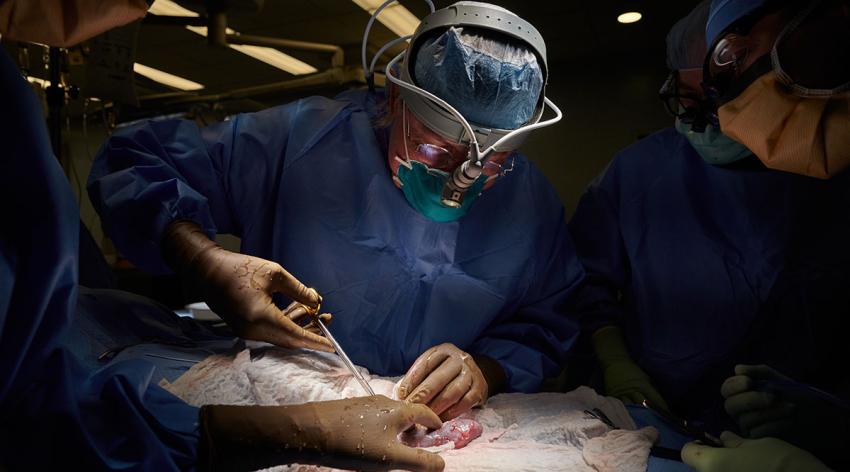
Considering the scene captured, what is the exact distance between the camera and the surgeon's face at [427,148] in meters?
1.54

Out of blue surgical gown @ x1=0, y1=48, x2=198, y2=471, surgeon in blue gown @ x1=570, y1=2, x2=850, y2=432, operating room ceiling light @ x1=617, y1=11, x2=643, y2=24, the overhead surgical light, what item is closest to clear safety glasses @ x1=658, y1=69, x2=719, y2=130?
surgeon in blue gown @ x1=570, y1=2, x2=850, y2=432

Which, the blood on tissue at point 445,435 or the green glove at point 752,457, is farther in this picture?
the blood on tissue at point 445,435

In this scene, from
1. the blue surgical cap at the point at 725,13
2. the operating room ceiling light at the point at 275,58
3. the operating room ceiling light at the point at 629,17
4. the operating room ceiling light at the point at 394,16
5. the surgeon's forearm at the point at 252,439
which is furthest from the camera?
the operating room ceiling light at the point at 275,58

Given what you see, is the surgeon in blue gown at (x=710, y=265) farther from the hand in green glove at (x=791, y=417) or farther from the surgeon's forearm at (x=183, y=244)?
the surgeon's forearm at (x=183, y=244)

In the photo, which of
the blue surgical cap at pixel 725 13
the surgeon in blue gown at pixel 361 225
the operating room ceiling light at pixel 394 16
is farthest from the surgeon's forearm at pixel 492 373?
the operating room ceiling light at pixel 394 16

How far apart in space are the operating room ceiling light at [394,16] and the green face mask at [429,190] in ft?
9.28

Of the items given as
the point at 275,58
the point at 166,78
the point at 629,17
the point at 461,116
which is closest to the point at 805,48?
the point at 461,116

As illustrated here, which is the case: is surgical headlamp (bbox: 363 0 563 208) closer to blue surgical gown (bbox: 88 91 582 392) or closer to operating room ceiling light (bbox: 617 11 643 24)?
blue surgical gown (bbox: 88 91 582 392)

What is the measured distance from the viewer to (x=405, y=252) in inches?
65.9

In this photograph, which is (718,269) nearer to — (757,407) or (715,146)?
(715,146)

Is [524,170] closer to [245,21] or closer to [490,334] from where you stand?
[490,334]

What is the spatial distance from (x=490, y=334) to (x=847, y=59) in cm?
123

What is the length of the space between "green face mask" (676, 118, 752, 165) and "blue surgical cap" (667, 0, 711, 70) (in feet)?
0.63

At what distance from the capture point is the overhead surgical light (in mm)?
6612
